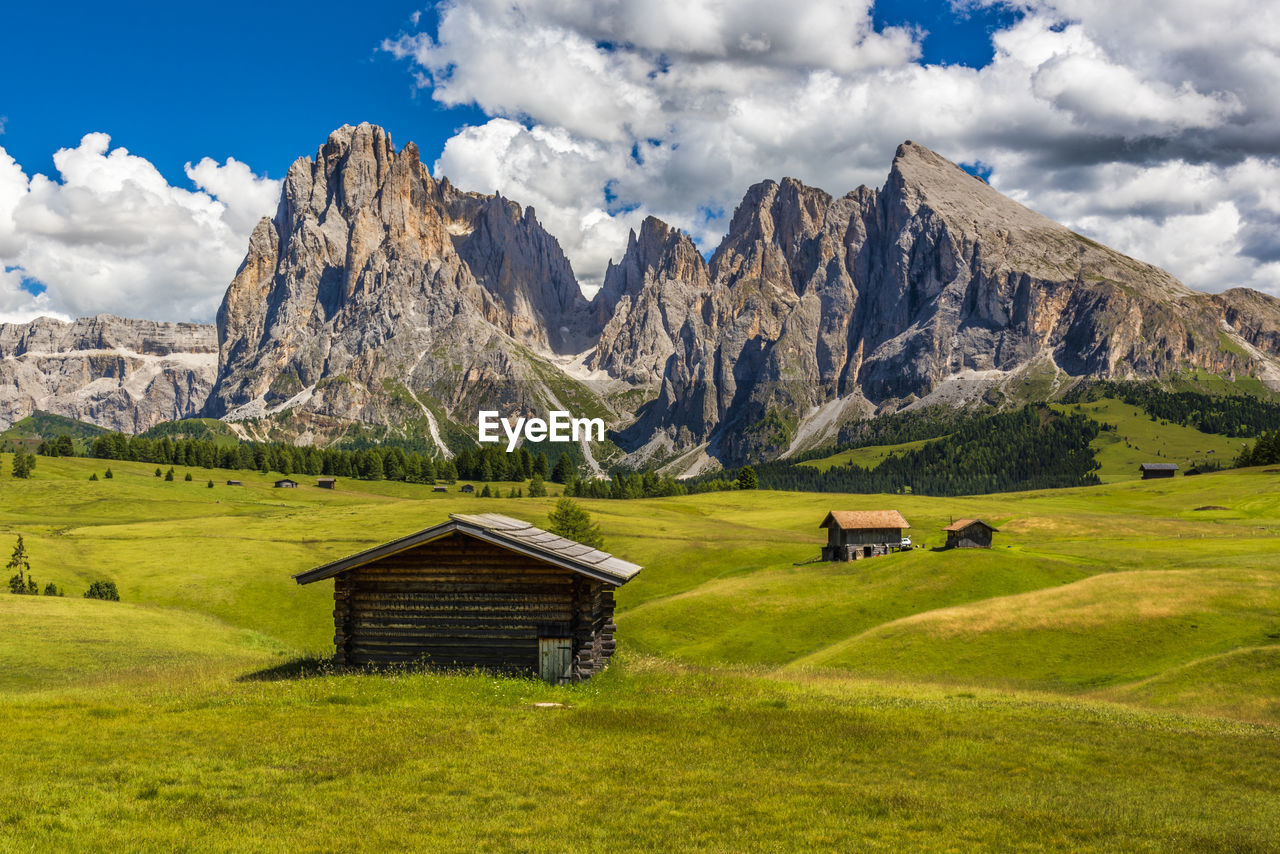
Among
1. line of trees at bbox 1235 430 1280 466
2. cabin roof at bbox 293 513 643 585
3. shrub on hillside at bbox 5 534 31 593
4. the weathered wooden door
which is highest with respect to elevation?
line of trees at bbox 1235 430 1280 466

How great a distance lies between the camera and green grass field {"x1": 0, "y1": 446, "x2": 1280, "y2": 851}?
14305 mm

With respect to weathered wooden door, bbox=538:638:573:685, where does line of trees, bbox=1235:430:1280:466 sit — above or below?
above

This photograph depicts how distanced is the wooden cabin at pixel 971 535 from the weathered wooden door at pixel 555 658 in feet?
266

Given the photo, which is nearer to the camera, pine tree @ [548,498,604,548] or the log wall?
the log wall

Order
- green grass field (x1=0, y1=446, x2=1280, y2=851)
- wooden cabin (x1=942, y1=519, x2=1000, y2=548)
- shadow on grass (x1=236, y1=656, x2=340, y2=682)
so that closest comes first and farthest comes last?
green grass field (x1=0, y1=446, x2=1280, y2=851)
shadow on grass (x1=236, y1=656, x2=340, y2=682)
wooden cabin (x1=942, y1=519, x2=1000, y2=548)

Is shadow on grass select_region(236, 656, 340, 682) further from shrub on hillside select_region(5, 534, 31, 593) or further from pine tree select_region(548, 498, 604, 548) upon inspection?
pine tree select_region(548, 498, 604, 548)

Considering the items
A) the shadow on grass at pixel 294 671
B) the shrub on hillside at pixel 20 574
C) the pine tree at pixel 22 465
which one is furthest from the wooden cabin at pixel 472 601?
the pine tree at pixel 22 465

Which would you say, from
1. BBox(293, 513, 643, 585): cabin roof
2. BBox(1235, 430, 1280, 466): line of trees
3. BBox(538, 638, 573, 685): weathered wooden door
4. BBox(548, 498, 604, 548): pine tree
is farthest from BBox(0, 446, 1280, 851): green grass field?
BBox(1235, 430, 1280, 466): line of trees

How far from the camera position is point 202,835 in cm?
1351

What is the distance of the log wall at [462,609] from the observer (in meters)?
29.3

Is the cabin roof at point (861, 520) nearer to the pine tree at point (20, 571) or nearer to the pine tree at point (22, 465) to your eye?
the pine tree at point (20, 571)

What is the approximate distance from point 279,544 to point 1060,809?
9200 centimetres

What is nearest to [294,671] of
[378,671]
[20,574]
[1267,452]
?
[378,671]

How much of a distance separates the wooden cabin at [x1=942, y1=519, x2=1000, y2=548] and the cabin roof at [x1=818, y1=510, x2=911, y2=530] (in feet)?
18.5
